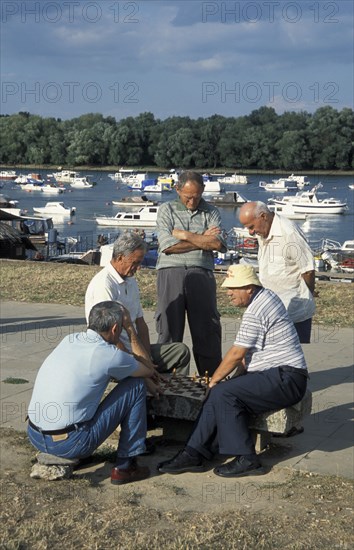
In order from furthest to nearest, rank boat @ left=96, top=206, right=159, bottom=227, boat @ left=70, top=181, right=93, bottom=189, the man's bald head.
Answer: boat @ left=70, top=181, right=93, bottom=189, boat @ left=96, top=206, right=159, bottom=227, the man's bald head

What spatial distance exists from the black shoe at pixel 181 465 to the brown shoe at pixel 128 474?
0.13 metres

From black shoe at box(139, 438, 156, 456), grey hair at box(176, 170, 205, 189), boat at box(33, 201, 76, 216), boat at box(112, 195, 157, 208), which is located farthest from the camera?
boat at box(112, 195, 157, 208)

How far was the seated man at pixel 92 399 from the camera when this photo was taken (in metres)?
5.17

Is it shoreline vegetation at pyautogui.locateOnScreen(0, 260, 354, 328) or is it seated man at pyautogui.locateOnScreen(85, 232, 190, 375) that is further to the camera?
shoreline vegetation at pyautogui.locateOnScreen(0, 260, 354, 328)

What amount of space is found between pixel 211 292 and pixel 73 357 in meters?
1.90

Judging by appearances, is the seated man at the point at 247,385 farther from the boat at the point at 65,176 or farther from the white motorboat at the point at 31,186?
the boat at the point at 65,176

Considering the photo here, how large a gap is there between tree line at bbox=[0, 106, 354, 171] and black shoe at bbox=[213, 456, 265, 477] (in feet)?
283

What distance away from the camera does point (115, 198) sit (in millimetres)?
102625

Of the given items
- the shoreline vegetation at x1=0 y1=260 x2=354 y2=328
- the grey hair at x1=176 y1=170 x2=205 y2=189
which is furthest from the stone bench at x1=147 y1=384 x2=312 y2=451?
the shoreline vegetation at x1=0 y1=260 x2=354 y2=328

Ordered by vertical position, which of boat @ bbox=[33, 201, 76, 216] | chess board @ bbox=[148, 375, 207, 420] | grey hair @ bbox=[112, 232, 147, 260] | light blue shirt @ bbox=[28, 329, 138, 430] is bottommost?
boat @ bbox=[33, 201, 76, 216]

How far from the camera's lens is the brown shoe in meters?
5.23

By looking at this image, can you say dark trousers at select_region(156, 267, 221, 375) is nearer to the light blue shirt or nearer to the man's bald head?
the man's bald head

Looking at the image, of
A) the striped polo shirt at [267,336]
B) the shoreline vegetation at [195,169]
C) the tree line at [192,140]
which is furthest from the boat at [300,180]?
the striped polo shirt at [267,336]

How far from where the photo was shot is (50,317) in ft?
37.2
